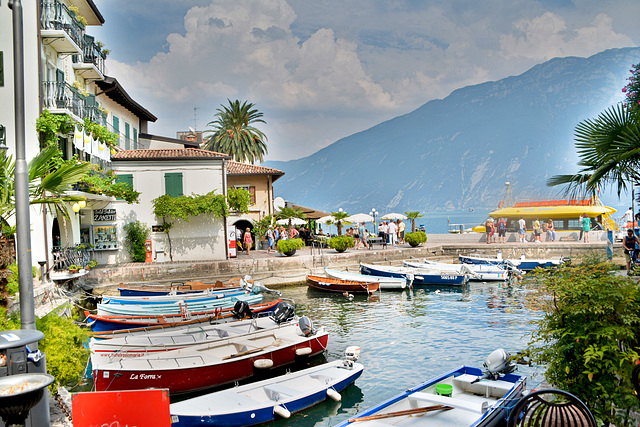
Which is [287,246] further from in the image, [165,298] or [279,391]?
[279,391]

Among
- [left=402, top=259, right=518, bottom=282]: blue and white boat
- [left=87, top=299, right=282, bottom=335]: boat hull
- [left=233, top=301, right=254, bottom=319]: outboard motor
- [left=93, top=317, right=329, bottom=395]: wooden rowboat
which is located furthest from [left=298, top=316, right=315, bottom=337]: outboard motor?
[left=402, top=259, right=518, bottom=282]: blue and white boat

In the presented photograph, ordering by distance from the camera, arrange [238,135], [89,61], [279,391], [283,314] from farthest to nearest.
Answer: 1. [238,135]
2. [89,61]
3. [283,314]
4. [279,391]

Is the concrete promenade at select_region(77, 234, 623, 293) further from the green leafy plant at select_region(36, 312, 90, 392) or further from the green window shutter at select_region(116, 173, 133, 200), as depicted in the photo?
the green leafy plant at select_region(36, 312, 90, 392)

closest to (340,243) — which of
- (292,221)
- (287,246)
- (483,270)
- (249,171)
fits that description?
(287,246)

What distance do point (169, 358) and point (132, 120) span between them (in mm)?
31567

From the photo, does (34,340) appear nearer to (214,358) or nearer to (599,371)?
(599,371)

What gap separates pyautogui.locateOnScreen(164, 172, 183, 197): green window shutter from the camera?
33750 mm

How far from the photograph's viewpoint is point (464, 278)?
1237 inches

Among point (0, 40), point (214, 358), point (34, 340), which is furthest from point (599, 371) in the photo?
point (0, 40)

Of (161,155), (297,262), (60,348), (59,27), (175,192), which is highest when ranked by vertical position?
(59,27)

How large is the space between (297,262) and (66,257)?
14.5 meters

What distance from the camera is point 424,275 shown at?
1270 inches

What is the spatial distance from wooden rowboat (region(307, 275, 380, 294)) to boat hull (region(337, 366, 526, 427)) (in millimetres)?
18554

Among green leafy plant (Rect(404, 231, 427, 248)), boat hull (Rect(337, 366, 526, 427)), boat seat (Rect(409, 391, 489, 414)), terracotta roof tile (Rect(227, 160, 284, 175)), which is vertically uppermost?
terracotta roof tile (Rect(227, 160, 284, 175))
